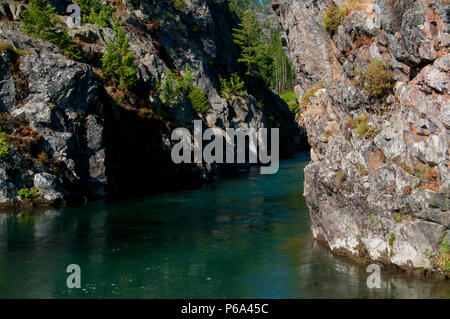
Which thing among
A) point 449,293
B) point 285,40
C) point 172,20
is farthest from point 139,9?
point 449,293

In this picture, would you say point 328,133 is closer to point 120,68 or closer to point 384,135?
point 384,135

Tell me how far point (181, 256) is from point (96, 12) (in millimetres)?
57870

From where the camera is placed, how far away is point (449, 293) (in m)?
16.8

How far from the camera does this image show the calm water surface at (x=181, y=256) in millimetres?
18344

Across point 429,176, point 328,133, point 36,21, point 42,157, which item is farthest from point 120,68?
point 429,176

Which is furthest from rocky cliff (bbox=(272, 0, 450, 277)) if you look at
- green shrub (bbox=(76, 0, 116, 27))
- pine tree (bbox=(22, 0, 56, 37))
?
green shrub (bbox=(76, 0, 116, 27))

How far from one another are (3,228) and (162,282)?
54.9 feet

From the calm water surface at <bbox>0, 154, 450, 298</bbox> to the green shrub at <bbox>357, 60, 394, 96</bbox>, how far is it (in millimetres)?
8645

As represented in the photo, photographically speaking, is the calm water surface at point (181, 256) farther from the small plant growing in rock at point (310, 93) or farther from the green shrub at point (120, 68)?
the green shrub at point (120, 68)

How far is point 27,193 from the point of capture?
3875 cm

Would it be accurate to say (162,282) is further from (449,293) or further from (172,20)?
(172,20)

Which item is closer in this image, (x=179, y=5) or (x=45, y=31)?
(x=45, y=31)

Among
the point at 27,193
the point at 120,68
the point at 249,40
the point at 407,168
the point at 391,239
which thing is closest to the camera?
the point at 407,168
